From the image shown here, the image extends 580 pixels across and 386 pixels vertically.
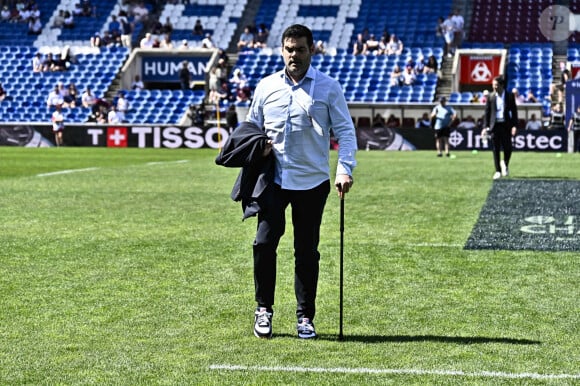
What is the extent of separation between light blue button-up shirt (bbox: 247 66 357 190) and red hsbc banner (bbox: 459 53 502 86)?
42.3 metres

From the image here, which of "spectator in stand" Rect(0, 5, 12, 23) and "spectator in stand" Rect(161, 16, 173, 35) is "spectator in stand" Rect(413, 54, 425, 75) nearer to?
"spectator in stand" Rect(161, 16, 173, 35)

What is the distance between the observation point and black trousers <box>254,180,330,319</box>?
25.5 feet

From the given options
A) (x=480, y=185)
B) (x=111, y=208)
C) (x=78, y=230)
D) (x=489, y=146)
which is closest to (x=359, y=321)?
(x=78, y=230)

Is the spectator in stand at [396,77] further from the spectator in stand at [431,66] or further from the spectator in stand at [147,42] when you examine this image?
the spectator in stand at [147,42]

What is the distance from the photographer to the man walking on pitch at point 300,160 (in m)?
7.72

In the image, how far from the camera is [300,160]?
7742 mm

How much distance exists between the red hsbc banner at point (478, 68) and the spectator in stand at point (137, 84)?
561 inches

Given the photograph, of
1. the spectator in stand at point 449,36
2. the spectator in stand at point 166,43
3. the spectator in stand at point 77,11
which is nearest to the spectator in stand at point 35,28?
the spectator in stand at point 77,11

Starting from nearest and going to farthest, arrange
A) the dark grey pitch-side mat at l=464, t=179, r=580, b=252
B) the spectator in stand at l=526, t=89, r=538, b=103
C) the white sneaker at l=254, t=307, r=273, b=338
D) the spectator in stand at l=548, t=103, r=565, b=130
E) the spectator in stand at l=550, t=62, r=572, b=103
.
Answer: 1. the white sneaker at l=254, t=307, r=273, b=338
2. the dark grey pitch-side mat at l=464, t=179, r=580, b=252
3. the spectator in stand at l=548, t=103, r=565, b=130
4. the spectator in stand at l=526, t=89, r=538, b=103
5. the spectator in stand at l=550, t=62, r=572, b=103

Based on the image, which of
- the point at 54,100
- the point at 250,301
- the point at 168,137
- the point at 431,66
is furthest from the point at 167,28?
the point at 250,301

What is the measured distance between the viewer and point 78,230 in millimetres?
14344

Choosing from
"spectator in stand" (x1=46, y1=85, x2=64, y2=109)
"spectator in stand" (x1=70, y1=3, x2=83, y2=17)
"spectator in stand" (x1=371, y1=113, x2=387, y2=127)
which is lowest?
"spectator in stand" (x1=371, y1=113, x2=387, y2=127)

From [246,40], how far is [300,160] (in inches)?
1855

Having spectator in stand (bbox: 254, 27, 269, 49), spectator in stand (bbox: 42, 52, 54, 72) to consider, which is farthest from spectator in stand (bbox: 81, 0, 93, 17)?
spectator in stand (bbox: 254, 27, 269, 49)
